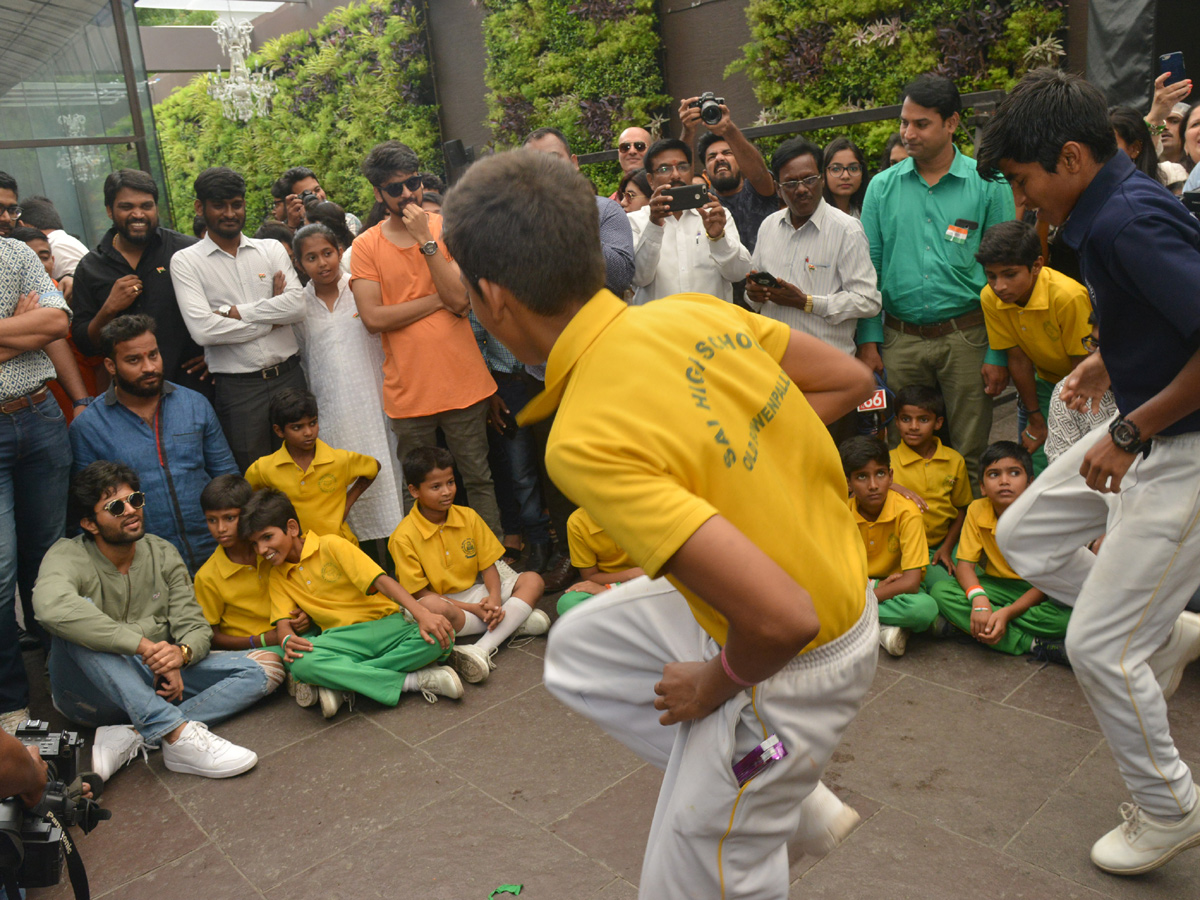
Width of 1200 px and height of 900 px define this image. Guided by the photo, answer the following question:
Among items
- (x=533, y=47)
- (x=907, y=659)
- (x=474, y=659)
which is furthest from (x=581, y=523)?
(x=533, y=47)

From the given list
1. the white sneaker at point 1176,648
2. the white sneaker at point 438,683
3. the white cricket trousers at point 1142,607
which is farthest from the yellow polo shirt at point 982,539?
the white sneaker at point 438,683

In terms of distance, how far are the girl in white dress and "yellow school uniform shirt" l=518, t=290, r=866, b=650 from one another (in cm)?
307

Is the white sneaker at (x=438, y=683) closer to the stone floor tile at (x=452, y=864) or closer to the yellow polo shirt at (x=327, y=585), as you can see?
the yellow polo shirt at (x=327, y=585)

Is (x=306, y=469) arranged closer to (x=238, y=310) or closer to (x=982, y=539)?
(x=238, y=310)

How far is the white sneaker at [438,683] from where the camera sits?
3.47 m

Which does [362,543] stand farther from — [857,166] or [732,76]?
[732,76]

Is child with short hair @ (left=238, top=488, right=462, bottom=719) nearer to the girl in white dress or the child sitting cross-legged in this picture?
the girl in white dress

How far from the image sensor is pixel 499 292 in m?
1.35

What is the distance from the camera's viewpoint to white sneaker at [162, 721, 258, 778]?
3127mm

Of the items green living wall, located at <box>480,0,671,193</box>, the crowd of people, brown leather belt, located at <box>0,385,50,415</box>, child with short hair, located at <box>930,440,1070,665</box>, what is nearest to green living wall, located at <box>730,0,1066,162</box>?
green living wall, located at <box>480,0,671,193</box>

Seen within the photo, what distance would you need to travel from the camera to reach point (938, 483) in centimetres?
395

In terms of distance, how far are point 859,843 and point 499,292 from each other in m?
1.84

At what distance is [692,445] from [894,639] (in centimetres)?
244

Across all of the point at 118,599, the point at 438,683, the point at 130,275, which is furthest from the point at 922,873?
the point at 130,275
